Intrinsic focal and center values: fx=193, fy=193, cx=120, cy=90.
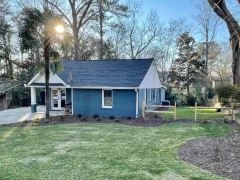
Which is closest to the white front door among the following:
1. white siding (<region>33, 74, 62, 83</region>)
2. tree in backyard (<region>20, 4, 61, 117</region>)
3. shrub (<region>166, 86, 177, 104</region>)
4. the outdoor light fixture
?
white siding (<region>33, 74, 62, 83</region>)

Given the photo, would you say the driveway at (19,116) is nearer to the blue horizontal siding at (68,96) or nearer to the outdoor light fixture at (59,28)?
the blue horizontal siding at (68,96)

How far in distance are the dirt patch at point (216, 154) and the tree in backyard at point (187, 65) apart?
783 inches

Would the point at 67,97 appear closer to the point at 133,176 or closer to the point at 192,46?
the point at 133,176

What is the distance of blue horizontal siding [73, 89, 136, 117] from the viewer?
12.4 metres

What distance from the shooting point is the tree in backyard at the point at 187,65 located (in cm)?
2586

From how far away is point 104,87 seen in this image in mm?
12641

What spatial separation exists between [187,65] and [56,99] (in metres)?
18.6

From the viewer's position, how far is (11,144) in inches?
271

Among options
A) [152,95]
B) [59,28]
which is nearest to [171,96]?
[152,95]

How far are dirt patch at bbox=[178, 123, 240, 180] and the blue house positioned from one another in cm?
591

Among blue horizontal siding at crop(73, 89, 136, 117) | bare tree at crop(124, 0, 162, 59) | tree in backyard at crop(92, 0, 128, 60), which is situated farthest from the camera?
bare tree at crop(124, 0, 162, 59)

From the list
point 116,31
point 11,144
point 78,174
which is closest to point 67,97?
point 11,144

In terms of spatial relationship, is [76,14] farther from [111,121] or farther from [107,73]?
[111,121]

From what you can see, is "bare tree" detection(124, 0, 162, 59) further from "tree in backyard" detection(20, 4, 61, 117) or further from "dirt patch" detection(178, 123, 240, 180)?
"dirt patch" detection(178, 123, 240, 180)
